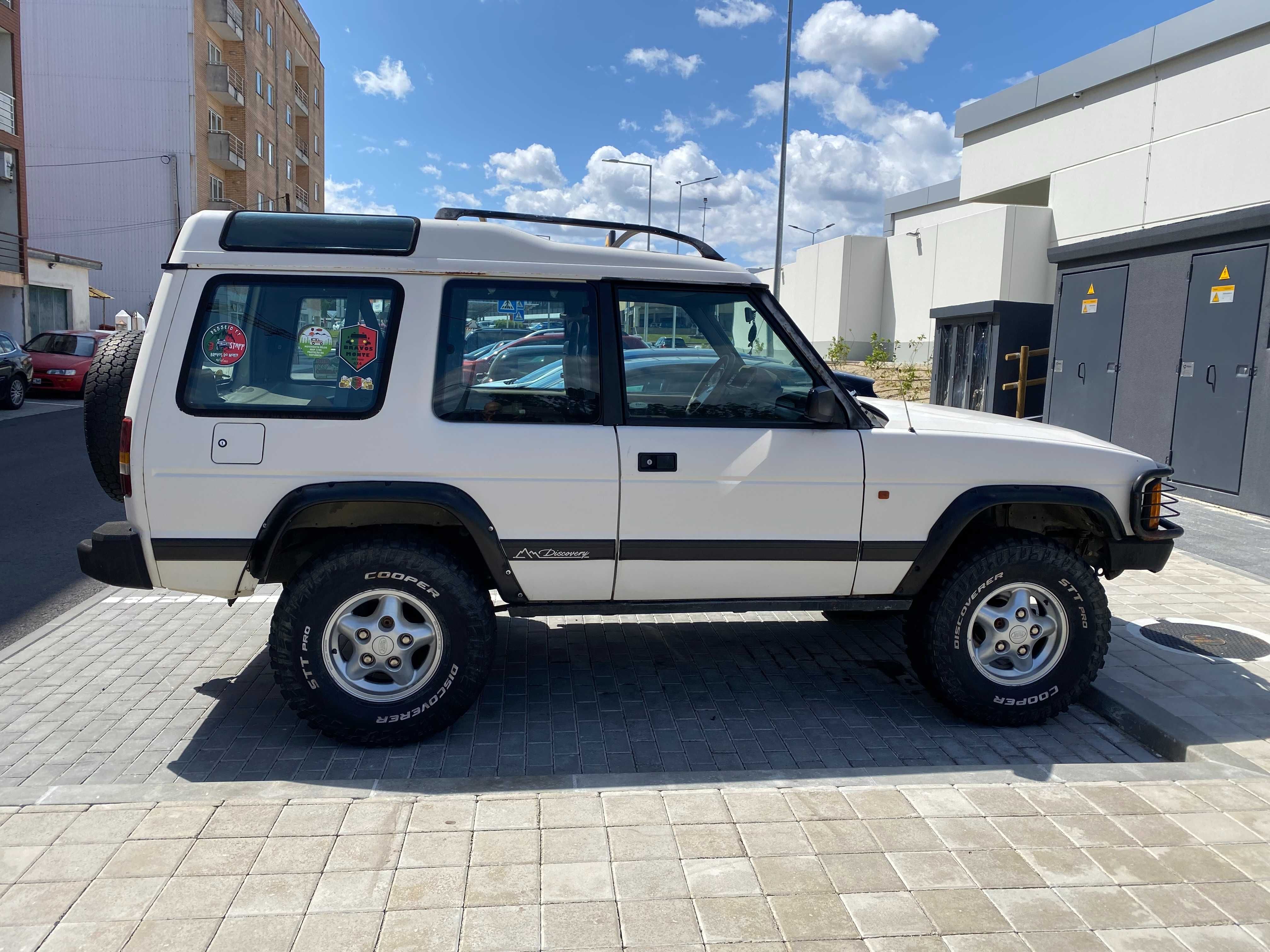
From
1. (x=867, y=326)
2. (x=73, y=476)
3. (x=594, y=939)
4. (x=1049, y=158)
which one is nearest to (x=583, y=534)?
(x=594, y=939)

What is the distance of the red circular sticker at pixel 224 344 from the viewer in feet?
12.4

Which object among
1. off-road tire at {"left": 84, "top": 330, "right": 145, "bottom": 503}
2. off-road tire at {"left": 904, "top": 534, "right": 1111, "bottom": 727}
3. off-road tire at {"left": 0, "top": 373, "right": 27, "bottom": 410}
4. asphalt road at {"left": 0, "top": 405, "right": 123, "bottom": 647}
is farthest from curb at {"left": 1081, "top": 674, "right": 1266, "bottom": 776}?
off-road tire at {"left": 0, "top": 373, "right": 27, "bottom": 410}

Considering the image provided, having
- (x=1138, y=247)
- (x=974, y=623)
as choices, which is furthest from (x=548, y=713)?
(x=1138, y=247)

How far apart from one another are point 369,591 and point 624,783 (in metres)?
1.28

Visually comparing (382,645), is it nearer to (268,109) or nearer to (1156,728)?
(1156,728)

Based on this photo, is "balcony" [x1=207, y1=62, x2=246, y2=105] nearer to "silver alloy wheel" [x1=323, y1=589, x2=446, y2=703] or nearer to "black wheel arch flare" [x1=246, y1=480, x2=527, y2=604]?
"black wheel arch flare" [x1=246, y1=480, x2=527, y2=604]

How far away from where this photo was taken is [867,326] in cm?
3006

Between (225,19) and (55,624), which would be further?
(225,19)

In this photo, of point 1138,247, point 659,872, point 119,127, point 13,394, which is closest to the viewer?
point 659,872

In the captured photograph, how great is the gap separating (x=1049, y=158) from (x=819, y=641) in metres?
16.2

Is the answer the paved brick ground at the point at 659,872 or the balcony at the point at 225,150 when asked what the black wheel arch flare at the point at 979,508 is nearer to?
the paved brick ground at the point at 659,872

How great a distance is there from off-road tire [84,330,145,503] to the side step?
174cm

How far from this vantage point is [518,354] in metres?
3.96

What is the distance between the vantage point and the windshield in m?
21.7
